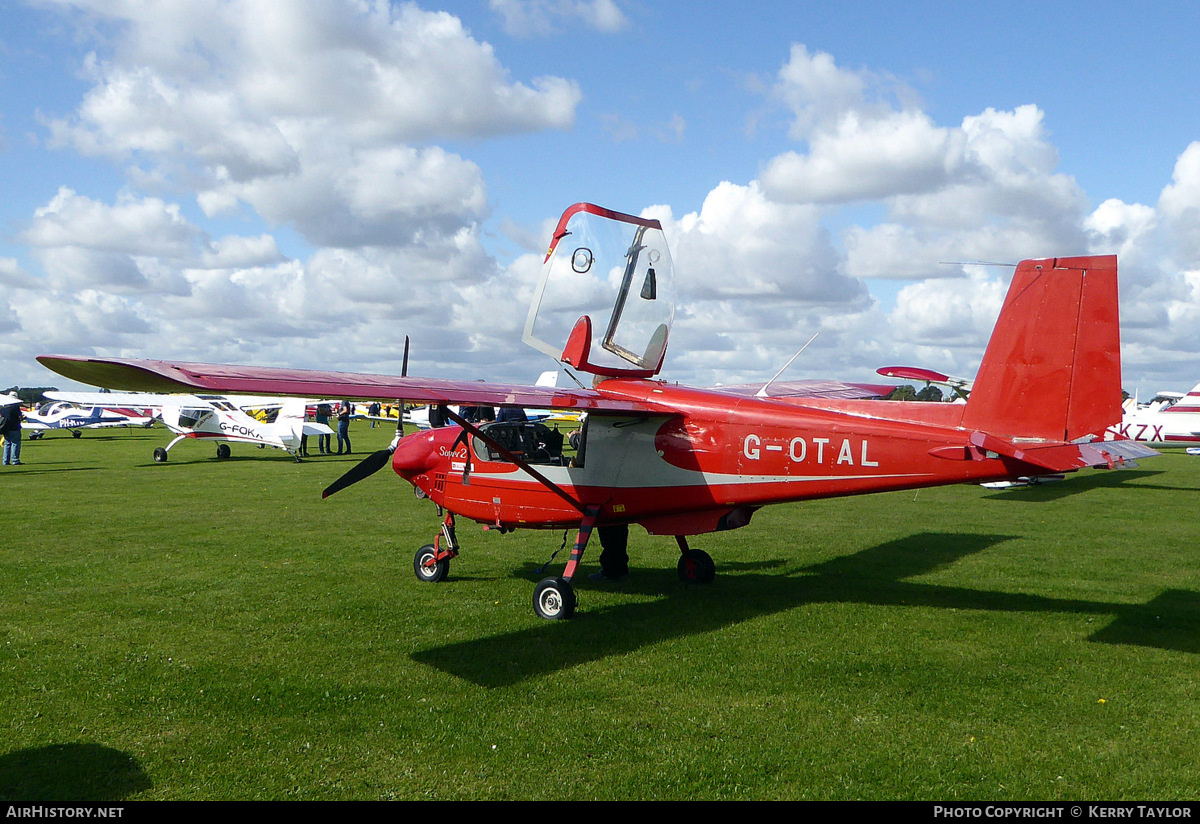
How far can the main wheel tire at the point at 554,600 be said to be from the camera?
7785 mm

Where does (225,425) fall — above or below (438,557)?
above

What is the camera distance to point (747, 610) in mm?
8195

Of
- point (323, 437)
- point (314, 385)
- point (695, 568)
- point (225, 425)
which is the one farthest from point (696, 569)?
point (323, 437)

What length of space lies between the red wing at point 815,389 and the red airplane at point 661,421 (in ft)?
6.49

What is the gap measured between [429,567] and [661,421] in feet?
11.1

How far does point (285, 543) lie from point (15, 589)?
3.44m

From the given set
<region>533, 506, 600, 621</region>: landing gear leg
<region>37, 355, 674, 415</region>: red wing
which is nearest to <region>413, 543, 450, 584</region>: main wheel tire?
<region>533, 506, 600, 621</region>: landing gear leg

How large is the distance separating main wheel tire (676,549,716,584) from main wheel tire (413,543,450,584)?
108 inches

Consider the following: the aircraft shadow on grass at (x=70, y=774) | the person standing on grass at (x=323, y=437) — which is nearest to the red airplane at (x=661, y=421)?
the aircraft shadow on grass at (x=70, y=774)

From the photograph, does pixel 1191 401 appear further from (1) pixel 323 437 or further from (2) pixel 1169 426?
(1) pixel 323 437

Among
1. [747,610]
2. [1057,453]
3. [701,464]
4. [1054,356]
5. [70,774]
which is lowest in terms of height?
[70,774]
